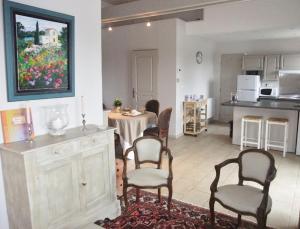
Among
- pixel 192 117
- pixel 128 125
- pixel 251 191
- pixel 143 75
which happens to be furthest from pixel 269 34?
pixel 251 191

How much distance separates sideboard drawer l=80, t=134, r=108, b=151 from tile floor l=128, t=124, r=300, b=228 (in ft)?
4.32

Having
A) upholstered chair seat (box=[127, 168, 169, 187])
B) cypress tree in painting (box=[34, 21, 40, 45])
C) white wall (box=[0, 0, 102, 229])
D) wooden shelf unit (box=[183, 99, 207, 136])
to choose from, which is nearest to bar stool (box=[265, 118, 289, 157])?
wooden shelf unit (box=[183, 99, 207, 136])

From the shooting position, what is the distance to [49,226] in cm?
225

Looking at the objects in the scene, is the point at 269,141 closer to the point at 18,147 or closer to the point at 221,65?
the point at 221,65

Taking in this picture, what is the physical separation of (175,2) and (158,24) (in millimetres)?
723

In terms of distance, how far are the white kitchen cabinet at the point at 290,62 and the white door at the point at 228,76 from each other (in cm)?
120

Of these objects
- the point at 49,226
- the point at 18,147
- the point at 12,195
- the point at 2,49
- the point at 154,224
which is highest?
the point at 2,49

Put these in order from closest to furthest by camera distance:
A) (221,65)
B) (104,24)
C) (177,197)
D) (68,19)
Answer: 1. (68,19)
2. (177,197)
3. (104,24)
4. (221,65)

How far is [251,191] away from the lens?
8.38 feet

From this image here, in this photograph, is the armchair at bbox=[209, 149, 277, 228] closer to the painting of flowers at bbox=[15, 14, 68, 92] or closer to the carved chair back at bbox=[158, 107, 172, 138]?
the painting of flowers at bbox=[15, 14, 68, 92]

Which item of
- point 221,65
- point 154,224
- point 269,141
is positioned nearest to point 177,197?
point 154,224

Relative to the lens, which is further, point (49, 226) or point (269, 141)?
point (269, 141)

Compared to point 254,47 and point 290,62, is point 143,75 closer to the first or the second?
point 254,47

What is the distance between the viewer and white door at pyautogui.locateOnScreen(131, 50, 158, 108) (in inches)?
256
